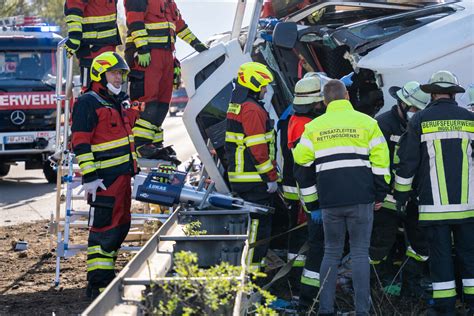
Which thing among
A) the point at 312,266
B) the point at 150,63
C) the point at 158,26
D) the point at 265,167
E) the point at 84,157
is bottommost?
the point at 312,266

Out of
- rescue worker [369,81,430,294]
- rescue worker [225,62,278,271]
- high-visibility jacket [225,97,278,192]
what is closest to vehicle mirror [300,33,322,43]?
rescue worker [225,62,278,271]

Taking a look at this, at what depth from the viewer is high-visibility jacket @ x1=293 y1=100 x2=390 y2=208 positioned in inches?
258

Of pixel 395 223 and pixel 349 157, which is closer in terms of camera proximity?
pixel 349 157

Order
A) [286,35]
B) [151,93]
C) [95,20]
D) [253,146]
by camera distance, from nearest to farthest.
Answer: [253,146] → [286,35] → [95,20] → [151,93]

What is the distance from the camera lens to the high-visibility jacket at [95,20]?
9.16 metres

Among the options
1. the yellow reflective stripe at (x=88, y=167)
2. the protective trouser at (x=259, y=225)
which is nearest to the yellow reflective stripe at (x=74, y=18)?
the yellow reflective stripe at (x=88, y=167)

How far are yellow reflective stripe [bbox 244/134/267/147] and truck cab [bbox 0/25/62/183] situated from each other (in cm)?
924

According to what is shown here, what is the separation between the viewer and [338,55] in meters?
9.02

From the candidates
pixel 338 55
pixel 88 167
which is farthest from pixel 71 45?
pixel 338 55

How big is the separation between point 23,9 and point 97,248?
34519 millimetres

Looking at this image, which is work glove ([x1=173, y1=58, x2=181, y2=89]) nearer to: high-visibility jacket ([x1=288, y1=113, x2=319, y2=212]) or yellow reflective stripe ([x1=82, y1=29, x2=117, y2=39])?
yellow reflective stripe ([x1=82, y1=29, x2=117, y2=39])

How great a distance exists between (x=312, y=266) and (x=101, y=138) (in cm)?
207

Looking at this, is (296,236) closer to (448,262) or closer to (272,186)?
(272,186)

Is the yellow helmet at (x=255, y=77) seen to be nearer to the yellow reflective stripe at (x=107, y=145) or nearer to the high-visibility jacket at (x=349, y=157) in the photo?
the yellow reflective stripe at (x=107, y=145)
